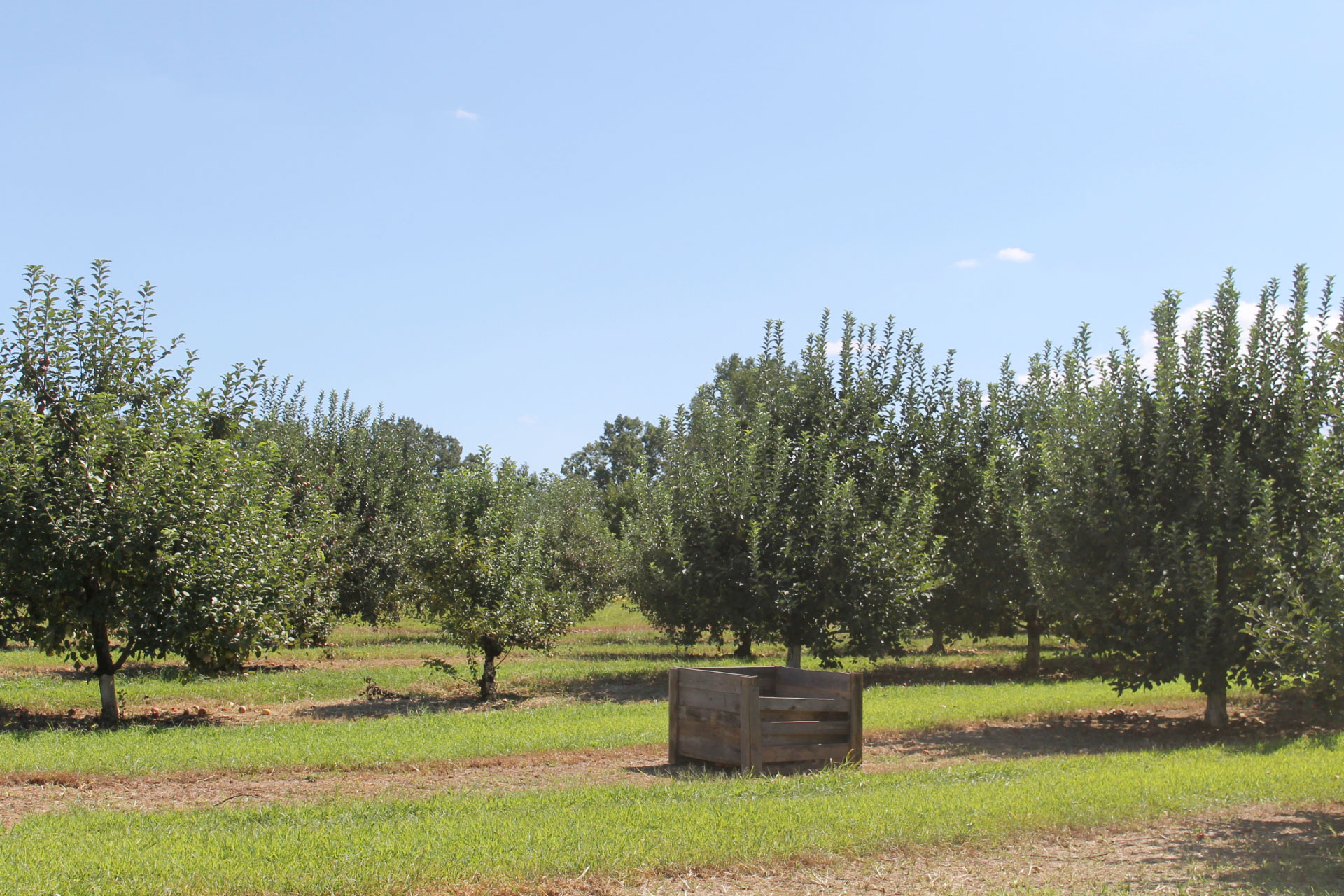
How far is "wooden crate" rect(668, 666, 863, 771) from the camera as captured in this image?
1027 cm

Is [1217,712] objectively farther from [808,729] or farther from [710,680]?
[710,680]

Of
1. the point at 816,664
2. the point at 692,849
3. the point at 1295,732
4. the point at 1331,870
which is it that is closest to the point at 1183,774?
the point at 1331,870

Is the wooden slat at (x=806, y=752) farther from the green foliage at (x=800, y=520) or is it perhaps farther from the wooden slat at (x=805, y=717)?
the green foliage at (x=800, y=520)

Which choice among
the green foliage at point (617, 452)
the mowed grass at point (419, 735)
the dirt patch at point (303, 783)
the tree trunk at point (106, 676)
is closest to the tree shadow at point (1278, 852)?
the dirt patch at point (303, 783)

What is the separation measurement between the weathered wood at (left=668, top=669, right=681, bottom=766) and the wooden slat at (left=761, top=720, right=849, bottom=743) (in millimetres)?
1113

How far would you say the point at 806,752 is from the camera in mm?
10555

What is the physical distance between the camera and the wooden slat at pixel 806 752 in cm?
1030

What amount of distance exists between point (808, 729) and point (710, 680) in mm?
1145

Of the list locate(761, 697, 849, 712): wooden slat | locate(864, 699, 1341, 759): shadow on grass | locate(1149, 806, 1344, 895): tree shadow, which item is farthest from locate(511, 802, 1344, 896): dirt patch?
locate(864, 699, 1341, 759): shadow on grass

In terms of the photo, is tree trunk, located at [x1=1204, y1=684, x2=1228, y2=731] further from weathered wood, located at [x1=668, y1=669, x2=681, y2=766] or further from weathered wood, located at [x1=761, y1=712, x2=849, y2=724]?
weathered wood, located at [x1=668, y1=669, x2=681, y2=766]

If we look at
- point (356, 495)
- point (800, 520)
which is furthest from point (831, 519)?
point (356, 495)

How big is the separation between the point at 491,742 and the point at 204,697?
850cm

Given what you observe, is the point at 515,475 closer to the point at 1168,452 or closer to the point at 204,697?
the point at 204,697

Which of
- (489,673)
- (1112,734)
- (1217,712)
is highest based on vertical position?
(1217,712)
